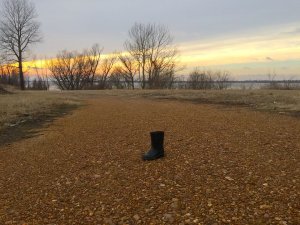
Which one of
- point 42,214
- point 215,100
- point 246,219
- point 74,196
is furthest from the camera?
point 215,100

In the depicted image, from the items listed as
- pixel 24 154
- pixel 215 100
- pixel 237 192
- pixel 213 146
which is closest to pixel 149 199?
pixel 237 192

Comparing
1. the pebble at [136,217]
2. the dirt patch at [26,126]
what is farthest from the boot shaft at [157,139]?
the dirt patch at [26,126]

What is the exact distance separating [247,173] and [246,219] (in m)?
1.42

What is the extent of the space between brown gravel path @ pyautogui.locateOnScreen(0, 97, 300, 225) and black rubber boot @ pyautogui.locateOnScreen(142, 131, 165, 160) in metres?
0.18

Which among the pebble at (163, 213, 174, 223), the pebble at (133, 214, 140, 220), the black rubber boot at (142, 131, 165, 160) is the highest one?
the black rubber boot at (142, 131, 165, 160)

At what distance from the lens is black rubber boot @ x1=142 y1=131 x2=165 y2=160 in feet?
21.3

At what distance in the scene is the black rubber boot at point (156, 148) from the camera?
21.3ft

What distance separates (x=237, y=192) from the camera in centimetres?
475

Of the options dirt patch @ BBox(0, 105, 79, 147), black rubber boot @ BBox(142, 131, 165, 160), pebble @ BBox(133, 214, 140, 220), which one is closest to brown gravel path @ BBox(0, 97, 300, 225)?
pebble @ BBox(133, 214, 140, 220)

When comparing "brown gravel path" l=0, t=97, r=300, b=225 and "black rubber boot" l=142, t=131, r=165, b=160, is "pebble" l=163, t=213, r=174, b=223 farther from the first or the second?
"black rubber boot" l=142, t=131, r=165, b=160

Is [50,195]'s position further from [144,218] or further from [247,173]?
[247,173]

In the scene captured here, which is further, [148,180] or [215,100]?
[215,100]

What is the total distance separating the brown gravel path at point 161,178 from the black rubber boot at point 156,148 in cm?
18

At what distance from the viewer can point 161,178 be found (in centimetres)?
548
